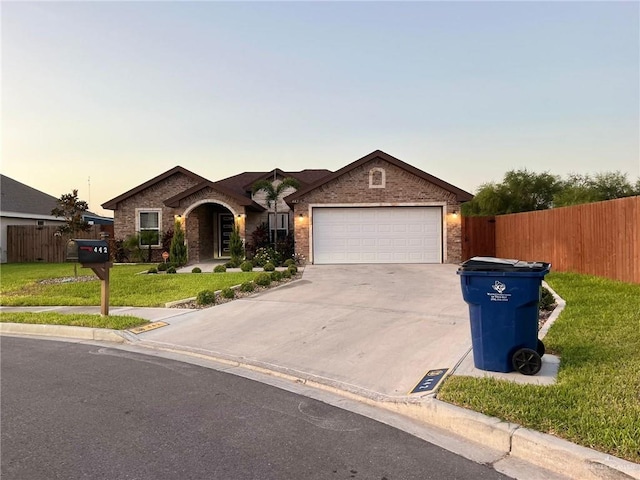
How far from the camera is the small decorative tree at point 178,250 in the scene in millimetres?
19781

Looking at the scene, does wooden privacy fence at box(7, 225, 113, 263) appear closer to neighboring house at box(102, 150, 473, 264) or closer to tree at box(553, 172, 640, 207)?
neighboring house at box(102, 150, 473, 264)

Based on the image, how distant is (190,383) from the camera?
5637 millimetres

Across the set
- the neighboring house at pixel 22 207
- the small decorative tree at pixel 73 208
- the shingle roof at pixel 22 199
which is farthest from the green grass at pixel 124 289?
the shingle roof at pixel 22 199

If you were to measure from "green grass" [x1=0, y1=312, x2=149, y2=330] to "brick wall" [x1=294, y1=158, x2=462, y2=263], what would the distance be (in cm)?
1057

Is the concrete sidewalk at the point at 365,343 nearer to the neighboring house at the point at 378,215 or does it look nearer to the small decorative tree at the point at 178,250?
the neighboring house at the point at 378,215

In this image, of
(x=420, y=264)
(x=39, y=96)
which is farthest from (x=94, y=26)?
(x=420, y=264)

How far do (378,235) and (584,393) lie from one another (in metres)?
14.8

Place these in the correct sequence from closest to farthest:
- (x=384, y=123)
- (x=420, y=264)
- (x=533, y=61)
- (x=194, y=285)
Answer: (x=194, y=285) → (x=533, y=61) → (x=420, y=264) → (x=384, y=123)

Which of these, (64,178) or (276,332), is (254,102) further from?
(64,178)

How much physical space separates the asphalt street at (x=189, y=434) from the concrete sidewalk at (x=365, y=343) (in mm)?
439

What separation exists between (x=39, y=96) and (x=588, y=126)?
2167 cm

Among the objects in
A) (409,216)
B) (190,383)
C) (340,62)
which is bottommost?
(190,383)

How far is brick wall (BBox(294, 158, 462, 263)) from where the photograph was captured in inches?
750

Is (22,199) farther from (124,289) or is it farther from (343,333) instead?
(343,333)
